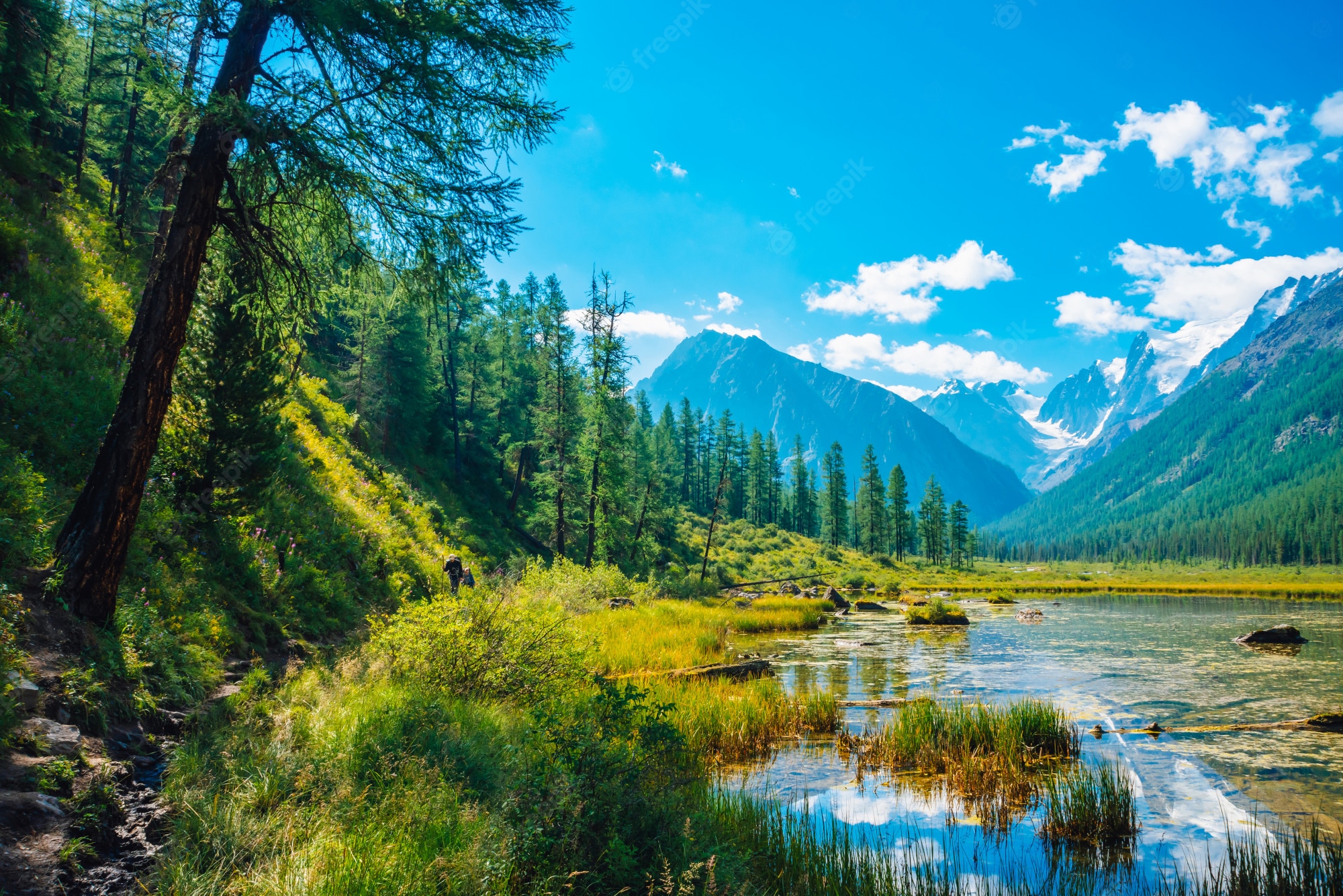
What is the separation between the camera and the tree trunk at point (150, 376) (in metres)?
6.50

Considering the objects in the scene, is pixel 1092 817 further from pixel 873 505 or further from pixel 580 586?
pixel 873 505

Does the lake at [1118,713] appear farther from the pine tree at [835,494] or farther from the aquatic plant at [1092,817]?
the pine tree at [835,494]

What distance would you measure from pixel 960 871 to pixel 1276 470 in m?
252

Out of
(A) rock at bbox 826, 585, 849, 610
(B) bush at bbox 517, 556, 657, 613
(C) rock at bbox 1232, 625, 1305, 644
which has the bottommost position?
(A) rock at bbox 826, 585, 849, 610

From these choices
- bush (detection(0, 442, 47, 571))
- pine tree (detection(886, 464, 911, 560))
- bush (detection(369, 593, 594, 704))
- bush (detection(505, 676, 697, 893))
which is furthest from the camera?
pine tree (detection(886, 464, 911, 560))

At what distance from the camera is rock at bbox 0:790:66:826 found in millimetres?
3844

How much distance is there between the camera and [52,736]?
15.6 ft

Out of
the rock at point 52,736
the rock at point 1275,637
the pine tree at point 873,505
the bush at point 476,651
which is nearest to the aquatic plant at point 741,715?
the bush at point 476,651

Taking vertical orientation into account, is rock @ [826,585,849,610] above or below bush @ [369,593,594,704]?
below

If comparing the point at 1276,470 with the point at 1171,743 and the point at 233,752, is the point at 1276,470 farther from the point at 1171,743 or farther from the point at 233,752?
the point at 233,752

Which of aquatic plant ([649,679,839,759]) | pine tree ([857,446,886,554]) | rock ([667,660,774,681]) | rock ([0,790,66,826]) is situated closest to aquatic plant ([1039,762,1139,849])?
aquatic plant ([649,679,839,759])

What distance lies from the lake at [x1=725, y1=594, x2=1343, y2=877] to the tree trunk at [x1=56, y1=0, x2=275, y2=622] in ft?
27.7

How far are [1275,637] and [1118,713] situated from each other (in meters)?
17.3

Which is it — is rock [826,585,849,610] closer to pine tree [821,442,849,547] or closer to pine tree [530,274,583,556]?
pine tree [530,274,583,556]
